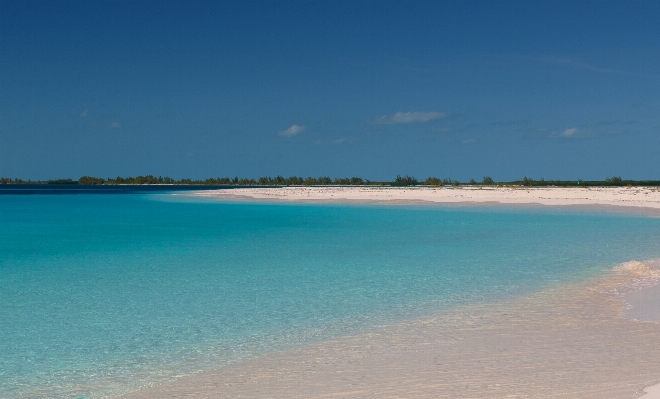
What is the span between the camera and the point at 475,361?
582 centimetres

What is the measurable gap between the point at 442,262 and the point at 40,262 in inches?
391

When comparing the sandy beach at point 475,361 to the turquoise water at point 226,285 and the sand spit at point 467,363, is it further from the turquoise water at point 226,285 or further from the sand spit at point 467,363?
the turquoise water at point 226,285

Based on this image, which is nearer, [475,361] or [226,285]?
[475,361]

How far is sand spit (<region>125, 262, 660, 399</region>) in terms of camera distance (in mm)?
5043

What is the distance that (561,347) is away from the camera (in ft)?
20.5

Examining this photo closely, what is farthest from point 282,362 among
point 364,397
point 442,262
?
point 442,262

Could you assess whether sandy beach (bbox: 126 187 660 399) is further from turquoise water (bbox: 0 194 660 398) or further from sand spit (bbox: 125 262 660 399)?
turquoise water (bbox: 0 194 660 398)

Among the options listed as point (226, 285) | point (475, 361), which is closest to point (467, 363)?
point (475, 361)

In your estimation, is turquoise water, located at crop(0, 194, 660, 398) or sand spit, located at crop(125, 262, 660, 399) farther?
turquoise water, located at crop(0, 194, 660, 398)

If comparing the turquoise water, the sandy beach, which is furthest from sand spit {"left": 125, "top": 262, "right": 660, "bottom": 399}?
the turquoise water

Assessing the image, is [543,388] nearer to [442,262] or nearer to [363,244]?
[442,262]

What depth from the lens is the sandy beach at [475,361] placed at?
16.5 ft

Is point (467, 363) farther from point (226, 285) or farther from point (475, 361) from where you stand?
point (226, 285)

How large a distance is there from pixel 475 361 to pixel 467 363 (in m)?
0.10
